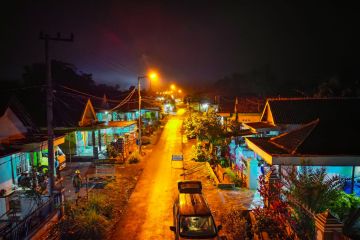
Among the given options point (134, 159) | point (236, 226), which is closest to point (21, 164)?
point (134, 159)

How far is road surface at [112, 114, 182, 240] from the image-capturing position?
1055 centimetres

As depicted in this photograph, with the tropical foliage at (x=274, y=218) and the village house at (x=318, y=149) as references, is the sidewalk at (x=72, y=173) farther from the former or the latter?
the village house at (x=318, y=149)

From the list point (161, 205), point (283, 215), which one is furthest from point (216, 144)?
point (283, 215)

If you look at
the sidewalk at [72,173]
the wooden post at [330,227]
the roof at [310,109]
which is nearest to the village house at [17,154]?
the sidewalk at [72,173]

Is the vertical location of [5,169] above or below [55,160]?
above

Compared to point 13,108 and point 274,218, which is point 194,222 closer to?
point 274,218

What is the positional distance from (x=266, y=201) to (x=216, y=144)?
10.5 m

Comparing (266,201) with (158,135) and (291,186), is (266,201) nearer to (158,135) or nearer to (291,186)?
(291,186)

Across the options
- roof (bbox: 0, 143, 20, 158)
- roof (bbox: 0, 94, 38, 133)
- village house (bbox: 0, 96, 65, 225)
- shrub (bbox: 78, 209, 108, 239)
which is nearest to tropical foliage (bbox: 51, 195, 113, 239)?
shrub (bbox: 78, 209, 108, 239)

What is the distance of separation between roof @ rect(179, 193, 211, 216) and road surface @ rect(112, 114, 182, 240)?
150cm

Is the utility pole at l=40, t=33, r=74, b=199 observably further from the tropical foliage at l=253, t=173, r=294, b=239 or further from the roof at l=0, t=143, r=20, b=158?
the tropical foliage at l=253, t=173, r=294, b=239

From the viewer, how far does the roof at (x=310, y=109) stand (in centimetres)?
2158

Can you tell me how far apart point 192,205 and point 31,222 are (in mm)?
5352

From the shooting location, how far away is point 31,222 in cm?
916
